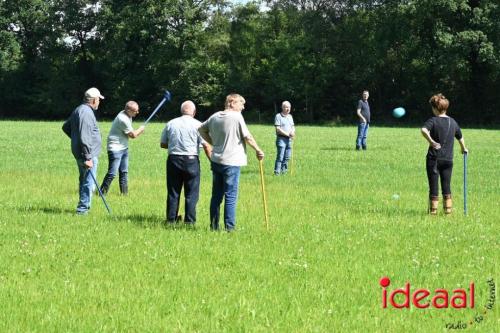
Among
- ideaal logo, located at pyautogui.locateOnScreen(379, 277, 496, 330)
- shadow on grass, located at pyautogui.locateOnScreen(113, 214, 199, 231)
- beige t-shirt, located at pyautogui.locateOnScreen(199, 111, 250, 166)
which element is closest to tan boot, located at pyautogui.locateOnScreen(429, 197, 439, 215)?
beige t-shirt, located at pyautogui.locateOnScreen(199, 111, 250, 166)

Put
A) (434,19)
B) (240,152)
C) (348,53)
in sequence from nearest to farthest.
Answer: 1. (240,152)
2. (434,19)
3. (348,53)

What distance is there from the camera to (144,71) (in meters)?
63.0

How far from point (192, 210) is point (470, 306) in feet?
15.8

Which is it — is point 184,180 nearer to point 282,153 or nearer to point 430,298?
point 430,298

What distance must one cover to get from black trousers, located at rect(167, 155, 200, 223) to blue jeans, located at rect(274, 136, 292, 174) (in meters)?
7.17

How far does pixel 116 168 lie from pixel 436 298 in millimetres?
8232

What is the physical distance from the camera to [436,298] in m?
6.07

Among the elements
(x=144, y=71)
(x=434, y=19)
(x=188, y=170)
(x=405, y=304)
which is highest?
(x=434, y=19)

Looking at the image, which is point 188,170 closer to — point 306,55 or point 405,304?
point 405,304

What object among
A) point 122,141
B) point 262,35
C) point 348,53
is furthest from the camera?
point 262,35

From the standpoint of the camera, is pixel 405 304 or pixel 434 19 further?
pixel 434 19

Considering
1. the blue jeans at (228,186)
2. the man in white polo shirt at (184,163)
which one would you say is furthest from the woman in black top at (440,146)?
the man in white polo shirt at (184,163)

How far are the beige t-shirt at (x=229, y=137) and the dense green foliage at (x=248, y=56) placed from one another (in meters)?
42.2

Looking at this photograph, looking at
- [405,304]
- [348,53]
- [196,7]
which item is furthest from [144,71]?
[405,304]
